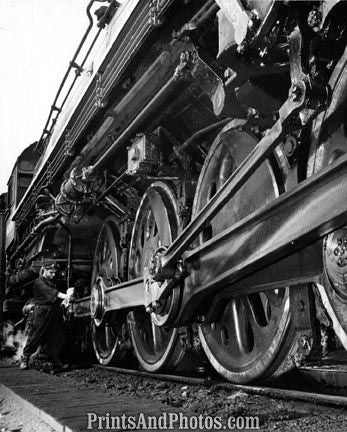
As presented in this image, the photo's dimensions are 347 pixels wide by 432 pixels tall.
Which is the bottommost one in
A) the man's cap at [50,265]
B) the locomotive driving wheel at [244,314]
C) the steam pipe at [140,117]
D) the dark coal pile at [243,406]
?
the dark coal pile at [243,406]

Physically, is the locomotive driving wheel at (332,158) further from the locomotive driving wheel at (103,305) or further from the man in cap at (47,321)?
the man in cap at (47,321)

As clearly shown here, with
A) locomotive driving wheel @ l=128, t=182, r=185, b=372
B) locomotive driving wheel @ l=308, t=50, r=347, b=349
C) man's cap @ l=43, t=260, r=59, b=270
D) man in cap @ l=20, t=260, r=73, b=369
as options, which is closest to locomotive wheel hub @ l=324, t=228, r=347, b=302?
locomotive driving wheel @ l=308, t=50, r=347, b=349

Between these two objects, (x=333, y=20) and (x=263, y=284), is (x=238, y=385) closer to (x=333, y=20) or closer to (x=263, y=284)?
(x=263, y=284)

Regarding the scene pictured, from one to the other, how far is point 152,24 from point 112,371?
2.71 metres

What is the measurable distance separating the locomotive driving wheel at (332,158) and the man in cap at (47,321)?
3.55 m

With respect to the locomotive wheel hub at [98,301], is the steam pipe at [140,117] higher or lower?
higher

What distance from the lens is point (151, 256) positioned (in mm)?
2896

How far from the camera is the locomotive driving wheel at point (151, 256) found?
2906 millimetres

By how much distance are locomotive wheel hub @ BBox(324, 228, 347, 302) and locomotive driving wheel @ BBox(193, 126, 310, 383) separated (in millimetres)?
327

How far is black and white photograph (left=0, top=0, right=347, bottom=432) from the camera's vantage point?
1.49 m

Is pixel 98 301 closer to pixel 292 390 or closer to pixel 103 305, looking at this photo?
pixel 103 305

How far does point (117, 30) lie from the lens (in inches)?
106

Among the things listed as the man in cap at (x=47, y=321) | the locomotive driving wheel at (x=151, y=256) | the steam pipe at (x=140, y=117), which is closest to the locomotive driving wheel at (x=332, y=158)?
the steam pipe at (x=140, y=117)

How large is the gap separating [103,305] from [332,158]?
94.4 inches
